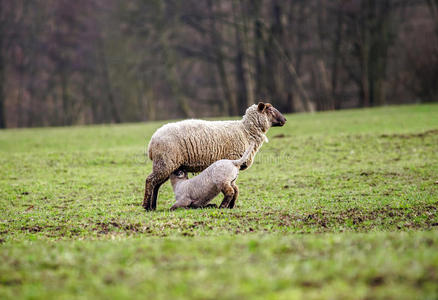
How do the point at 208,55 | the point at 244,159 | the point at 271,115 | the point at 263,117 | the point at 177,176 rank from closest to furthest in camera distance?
the point at 244,159 → the point at 177,176 → the point at 263,117 → the point at 271,115 → the point at 208,55

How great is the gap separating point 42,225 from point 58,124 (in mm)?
45260

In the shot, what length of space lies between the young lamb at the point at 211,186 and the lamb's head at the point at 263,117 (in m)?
1.34

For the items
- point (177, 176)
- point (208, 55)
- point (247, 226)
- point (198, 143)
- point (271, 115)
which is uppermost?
point (271, 115)

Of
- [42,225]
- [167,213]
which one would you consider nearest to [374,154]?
[167,213]

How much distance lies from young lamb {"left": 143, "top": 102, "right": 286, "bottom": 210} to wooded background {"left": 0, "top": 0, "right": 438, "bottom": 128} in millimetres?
24537

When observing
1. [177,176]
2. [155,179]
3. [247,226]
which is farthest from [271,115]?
[247,226]

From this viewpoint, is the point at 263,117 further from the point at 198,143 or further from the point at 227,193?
the point at 227,193

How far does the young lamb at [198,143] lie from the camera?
9.92m

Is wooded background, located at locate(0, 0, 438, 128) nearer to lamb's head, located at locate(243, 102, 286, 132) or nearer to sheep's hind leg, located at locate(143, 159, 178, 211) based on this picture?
lamb's head, located at locate(243, 102, 286, 132)

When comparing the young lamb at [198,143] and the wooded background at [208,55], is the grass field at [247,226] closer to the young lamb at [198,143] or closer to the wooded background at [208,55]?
the young lamb at [198,143]

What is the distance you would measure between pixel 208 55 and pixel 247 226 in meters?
33.6

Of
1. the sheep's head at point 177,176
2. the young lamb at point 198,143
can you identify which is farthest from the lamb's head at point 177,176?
the young lamb at point 198,143

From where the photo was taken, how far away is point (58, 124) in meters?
52.1

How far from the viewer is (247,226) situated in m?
8.07
